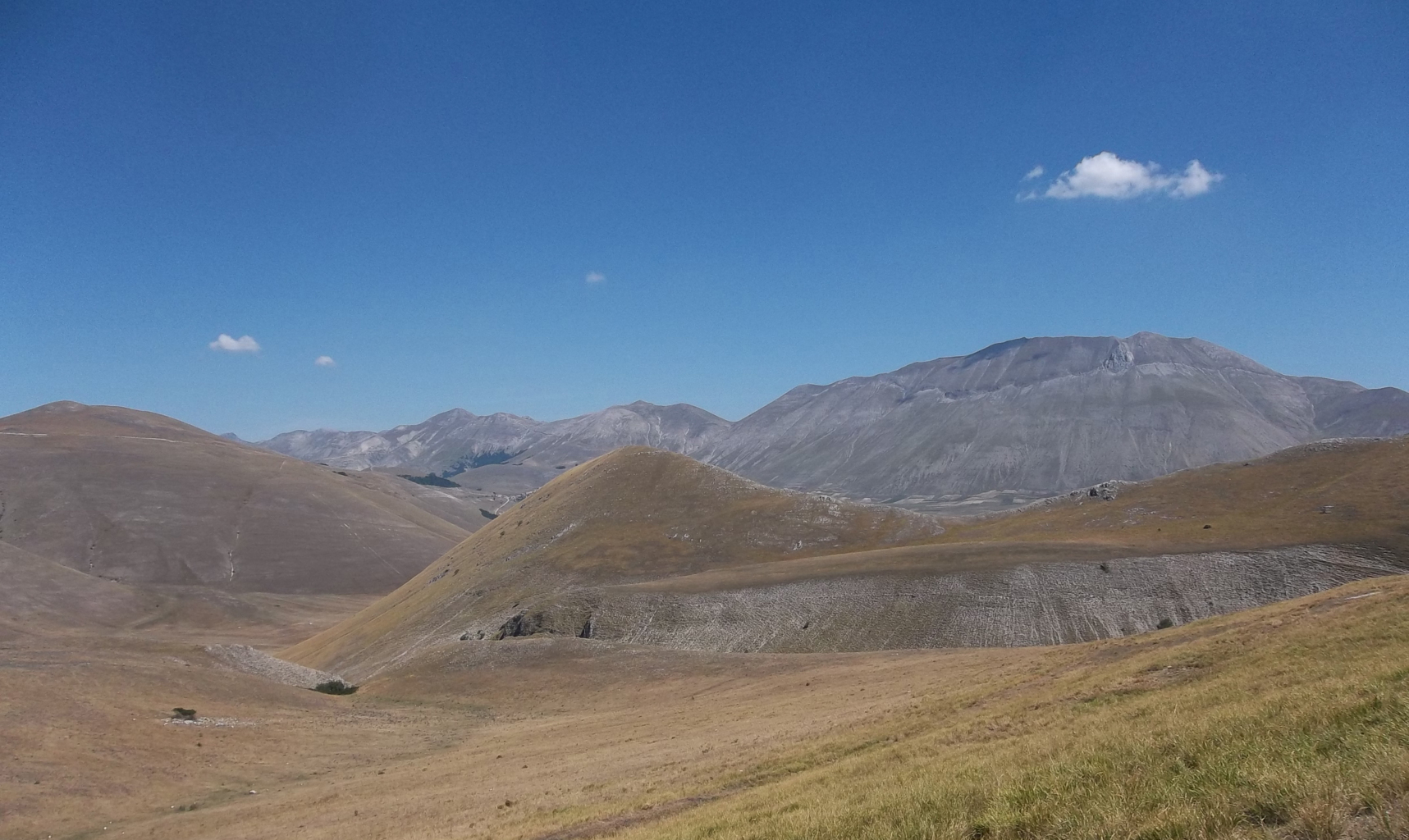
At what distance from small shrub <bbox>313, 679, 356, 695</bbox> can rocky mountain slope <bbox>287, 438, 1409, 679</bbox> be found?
38.4 ft

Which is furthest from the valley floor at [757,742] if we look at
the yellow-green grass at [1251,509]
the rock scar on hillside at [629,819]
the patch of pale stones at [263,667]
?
the yellow-green grass at [1251,509]

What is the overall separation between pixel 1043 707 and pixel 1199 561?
6075cm

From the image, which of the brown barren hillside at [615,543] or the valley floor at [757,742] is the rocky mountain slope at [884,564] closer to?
the brown barren hillside at [615,543]

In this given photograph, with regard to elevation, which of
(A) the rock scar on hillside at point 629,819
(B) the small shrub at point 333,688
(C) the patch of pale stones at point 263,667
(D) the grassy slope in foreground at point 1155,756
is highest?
(D) the grassy slope in foreground at point 1155,756

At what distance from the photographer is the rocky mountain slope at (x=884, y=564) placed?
70.1m

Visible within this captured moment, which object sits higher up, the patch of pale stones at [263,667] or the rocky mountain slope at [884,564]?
the rocky mountain slope at [884,564]

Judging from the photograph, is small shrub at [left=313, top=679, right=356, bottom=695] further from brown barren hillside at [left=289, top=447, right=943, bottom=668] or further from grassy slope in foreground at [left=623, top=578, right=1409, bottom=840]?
grassy slope in foreground at [left=623, top=578, right=1409, bottom=840]

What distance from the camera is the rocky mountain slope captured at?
7006 cm

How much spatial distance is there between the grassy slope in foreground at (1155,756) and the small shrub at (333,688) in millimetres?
62173

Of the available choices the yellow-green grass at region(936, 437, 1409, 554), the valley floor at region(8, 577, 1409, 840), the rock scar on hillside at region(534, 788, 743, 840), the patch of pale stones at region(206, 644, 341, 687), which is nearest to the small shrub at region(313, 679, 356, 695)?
the patch of pale stones at region(206, 644, 341, 687)

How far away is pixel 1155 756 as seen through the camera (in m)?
12.7

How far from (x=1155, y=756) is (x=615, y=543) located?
4139 inches

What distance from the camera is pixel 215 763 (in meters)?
46.0

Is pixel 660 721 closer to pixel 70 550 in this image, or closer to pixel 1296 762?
pixel 1296 762
